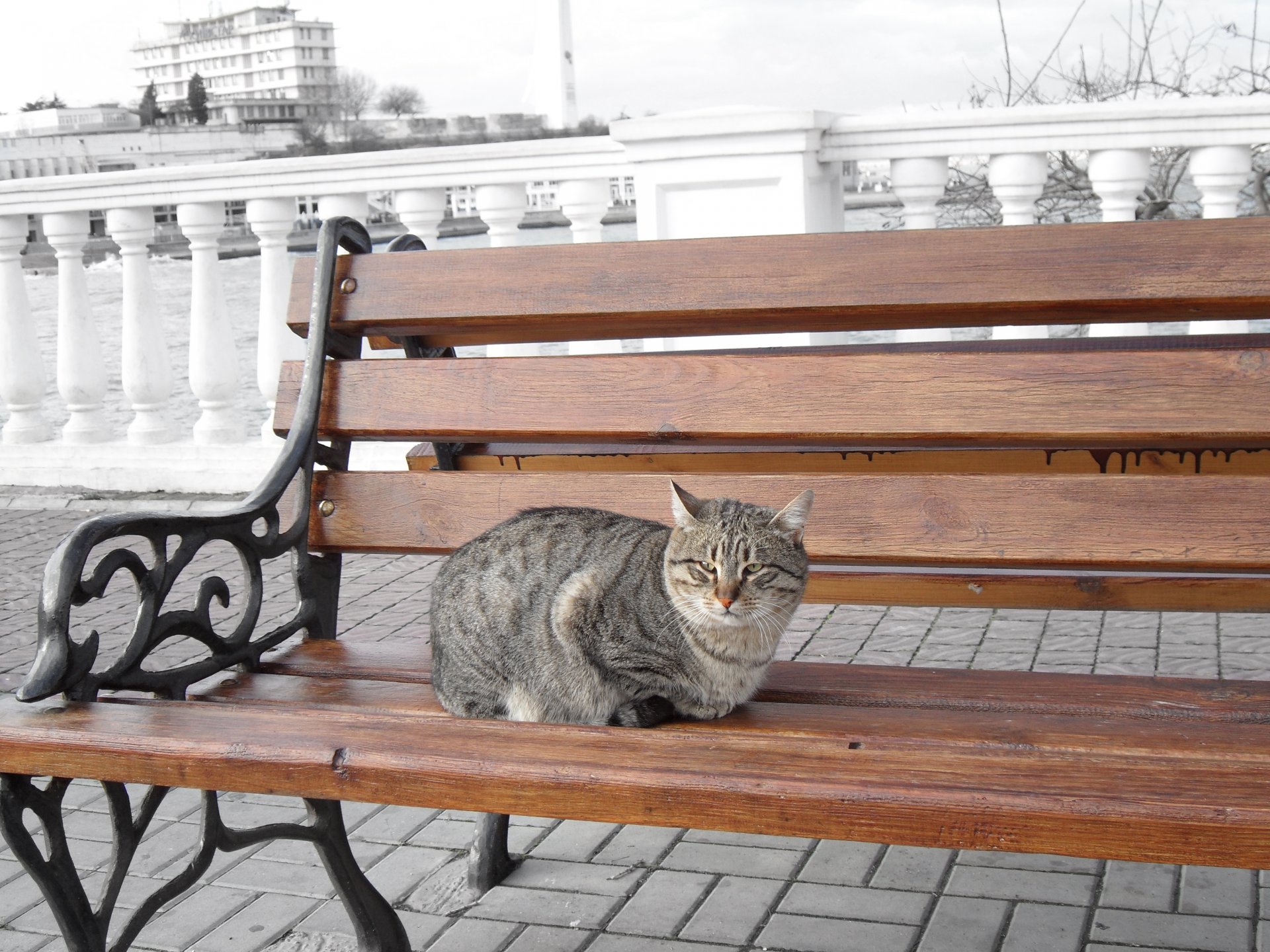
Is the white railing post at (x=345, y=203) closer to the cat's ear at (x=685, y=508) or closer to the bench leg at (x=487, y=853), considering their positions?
the bench leg at (x=487, y=853)

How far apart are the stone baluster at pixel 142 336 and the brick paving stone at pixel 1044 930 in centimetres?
487

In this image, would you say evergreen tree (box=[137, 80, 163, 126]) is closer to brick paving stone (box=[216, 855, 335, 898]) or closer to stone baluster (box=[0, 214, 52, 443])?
stone baluster (box=[0, 214, 52, 443])

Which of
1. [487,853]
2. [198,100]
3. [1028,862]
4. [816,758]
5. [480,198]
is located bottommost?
[1028,862]

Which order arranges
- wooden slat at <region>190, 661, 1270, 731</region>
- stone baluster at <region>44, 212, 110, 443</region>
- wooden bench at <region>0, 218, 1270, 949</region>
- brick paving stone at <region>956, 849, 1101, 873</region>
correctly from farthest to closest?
stone baluster at <region>44, 212, 110, 443</region> → brick paving stone at <region>956, 849, 1101, 873</region> → wooden slat at <region>190, 661, 1270, 731</region> → wooden bench at <region>0, 218, 1270, 949</region>

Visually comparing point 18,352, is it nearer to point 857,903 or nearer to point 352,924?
point 352,924

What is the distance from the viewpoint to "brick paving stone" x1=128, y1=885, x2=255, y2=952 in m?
2.77

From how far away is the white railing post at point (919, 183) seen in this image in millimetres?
4789

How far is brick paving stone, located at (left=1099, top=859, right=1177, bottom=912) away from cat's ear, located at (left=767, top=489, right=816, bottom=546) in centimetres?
97

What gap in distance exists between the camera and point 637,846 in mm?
3123

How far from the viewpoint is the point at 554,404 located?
9.73ft

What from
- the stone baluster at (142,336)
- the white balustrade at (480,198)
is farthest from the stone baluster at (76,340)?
the stone baluster at (142,336)

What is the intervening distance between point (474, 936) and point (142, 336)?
4.31 m

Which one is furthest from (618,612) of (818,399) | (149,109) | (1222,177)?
(149,109)

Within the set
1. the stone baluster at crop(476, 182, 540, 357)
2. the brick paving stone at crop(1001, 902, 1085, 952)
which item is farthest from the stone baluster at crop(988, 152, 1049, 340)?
the brick paving stone at crop(1001, 902, 1085, 952)
